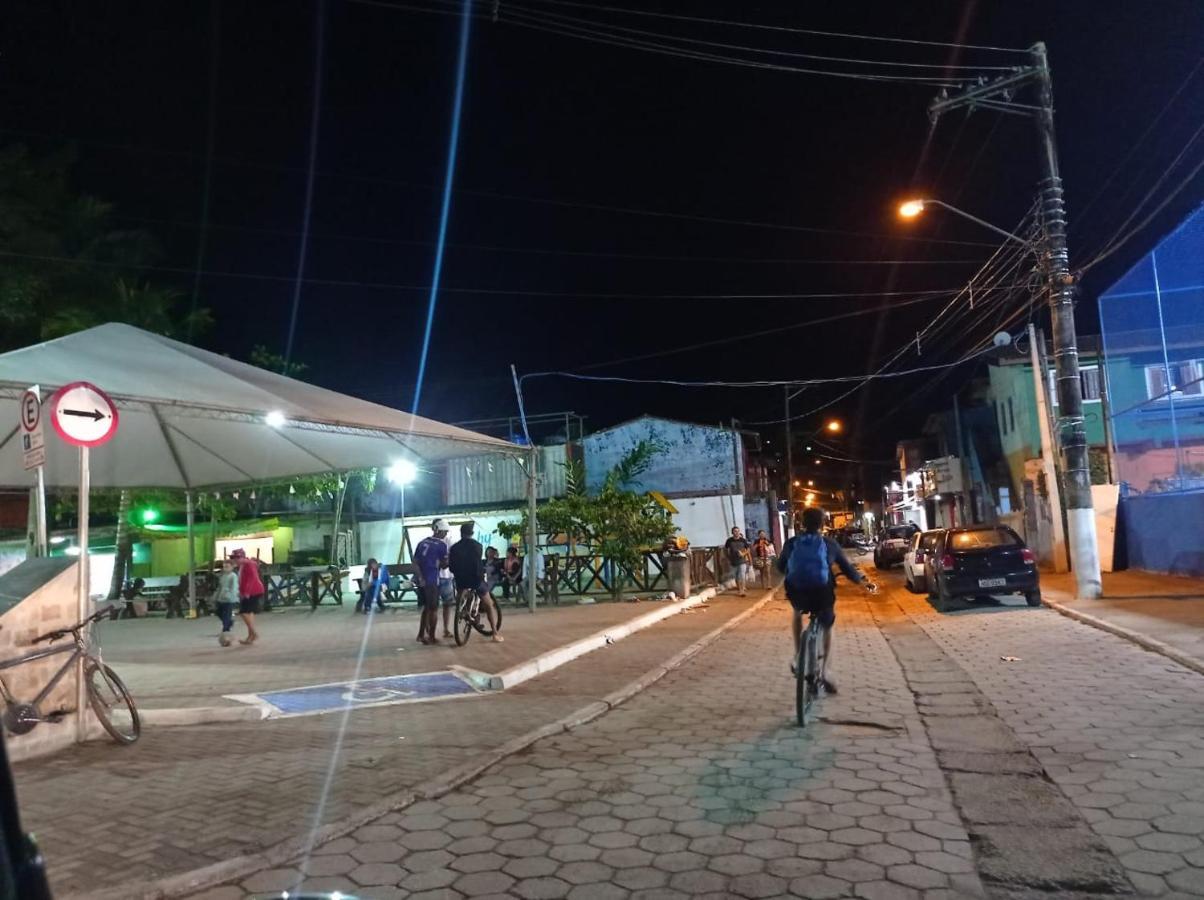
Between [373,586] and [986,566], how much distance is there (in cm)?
1228

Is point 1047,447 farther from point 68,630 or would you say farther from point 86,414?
point 68,630

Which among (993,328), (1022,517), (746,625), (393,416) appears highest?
(993,328)

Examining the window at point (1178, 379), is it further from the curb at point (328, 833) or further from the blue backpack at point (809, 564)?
the curb at point (328, 833)

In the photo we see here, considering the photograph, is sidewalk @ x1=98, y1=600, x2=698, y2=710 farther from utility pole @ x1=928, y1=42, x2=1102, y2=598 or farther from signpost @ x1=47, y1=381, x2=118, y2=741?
utility pole @ x1=928, y1=42, x2=1102, y2=598

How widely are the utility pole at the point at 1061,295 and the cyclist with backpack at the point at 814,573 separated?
9369mm

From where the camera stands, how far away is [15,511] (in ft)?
80.0

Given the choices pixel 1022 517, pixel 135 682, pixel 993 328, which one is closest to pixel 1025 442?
pixel 1022 517

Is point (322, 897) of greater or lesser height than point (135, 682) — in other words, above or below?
above

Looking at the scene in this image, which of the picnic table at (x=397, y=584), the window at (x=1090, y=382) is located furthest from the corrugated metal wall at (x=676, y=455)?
the picnic table at (x=397, y=584)

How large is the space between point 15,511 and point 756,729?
82.1 ft

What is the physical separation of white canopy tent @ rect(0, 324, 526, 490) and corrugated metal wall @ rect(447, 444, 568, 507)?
39.5 ft

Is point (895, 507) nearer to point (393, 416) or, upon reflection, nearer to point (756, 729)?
point (393, 416)

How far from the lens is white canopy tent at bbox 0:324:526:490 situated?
9.94 m

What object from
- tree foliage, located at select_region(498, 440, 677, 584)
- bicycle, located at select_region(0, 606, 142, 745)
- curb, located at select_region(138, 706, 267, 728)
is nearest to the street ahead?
curb, located at select_region(138, 706, 267, 728)
